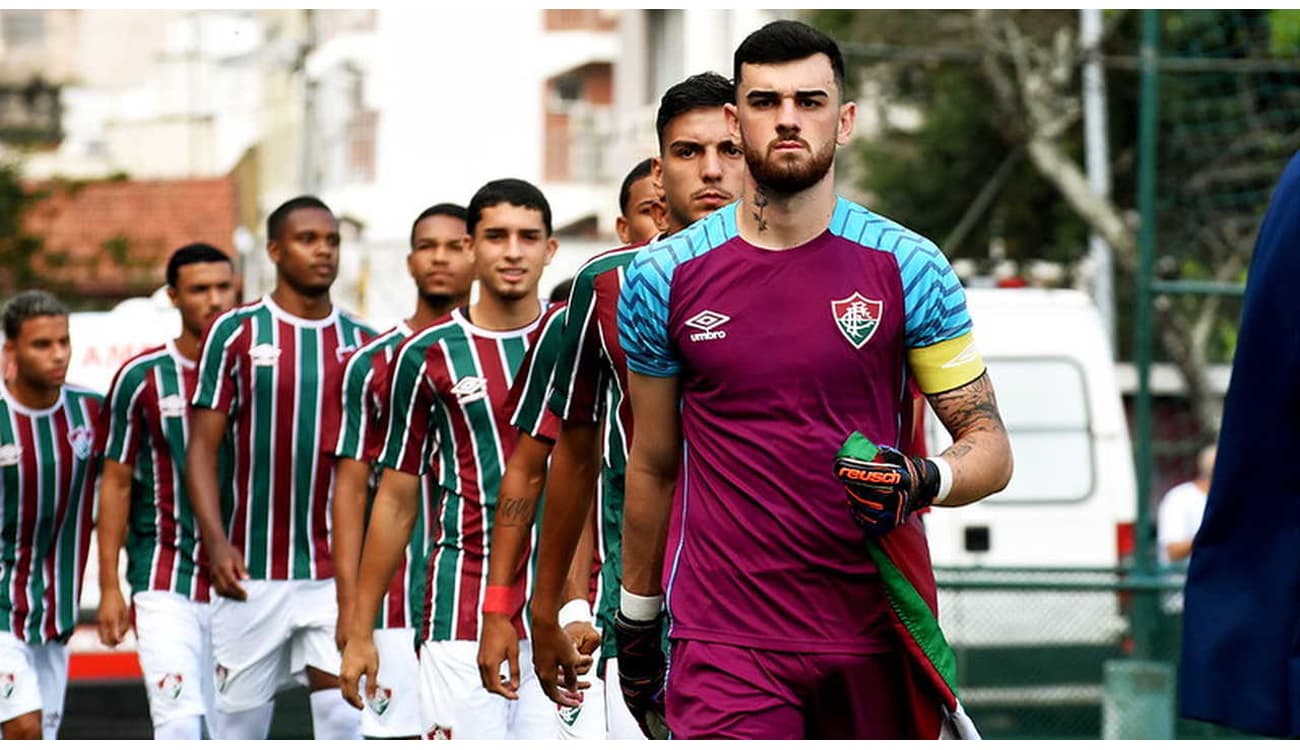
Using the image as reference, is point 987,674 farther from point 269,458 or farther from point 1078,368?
point 269,458

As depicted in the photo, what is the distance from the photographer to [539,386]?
6500 mm

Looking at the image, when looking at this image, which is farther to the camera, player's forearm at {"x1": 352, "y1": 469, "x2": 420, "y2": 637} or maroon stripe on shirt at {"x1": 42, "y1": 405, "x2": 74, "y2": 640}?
maroon stripe on shirt at {"x1": 42, "y1": 405, "x2": 74, "y2": 640}

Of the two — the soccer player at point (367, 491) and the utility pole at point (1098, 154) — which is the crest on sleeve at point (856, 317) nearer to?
the soccer player at point (367, 491)

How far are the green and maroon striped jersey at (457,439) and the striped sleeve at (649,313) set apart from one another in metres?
2.73

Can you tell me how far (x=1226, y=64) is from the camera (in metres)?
13.3

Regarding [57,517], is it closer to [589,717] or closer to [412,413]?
[412,413]

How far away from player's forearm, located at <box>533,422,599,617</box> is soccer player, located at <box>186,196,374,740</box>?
368cm

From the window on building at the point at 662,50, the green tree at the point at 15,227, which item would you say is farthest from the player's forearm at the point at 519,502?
the window on building at the point at 662,50

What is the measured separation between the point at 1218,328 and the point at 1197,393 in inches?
201

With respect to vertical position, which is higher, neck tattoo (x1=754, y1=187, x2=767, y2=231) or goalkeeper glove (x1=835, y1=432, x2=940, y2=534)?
neck tattoo (x1=754, y1=187, x2=767, y2=231)

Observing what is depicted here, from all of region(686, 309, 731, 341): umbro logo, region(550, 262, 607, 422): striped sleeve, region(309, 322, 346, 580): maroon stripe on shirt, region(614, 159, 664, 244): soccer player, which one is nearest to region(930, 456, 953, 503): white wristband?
region(686, 309, 731, 341): umbro logo

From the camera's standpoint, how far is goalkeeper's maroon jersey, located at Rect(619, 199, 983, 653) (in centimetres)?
545

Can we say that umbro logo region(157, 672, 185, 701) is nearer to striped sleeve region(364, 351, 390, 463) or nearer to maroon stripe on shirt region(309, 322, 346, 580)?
maroon stripe on shirt region(309, 322, 346, 580)

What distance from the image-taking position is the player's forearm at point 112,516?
10242 millimetres
